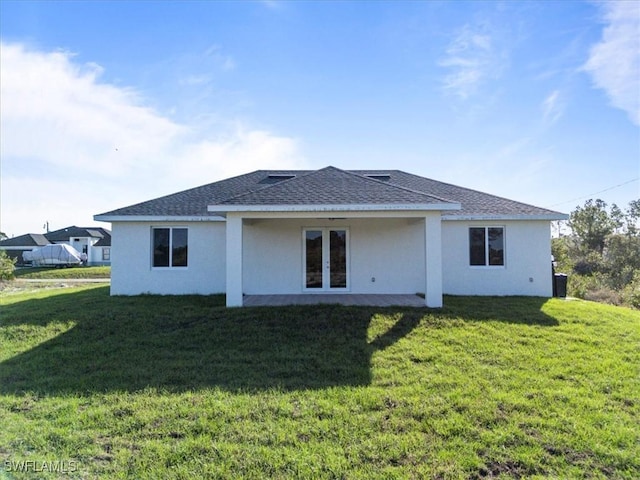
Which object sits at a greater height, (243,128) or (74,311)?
(243,128)

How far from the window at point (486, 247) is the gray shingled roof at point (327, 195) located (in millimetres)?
711

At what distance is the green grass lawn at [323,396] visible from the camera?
382cm

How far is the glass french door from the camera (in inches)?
530

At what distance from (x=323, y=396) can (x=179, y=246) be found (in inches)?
398

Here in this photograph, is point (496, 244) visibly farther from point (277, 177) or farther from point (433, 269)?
point (277, 177)

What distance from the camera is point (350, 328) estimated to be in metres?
8.58

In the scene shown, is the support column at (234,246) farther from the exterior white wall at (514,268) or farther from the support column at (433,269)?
the exterior white wall at (514,268)

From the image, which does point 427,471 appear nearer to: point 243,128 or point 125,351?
point 125,351

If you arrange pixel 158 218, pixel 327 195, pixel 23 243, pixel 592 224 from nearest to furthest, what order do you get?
pixel 327 195 → pixel 158 218 → pixel 592 224 → pixel 23 243

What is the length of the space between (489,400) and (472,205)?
10.1 m

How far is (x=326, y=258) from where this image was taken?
13.5m

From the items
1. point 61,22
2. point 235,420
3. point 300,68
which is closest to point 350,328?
point 235,420

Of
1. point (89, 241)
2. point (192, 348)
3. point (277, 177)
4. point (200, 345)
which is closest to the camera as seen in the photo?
point (192, 348)

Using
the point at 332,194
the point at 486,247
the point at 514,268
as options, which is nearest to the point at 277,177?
the point at 332,194
